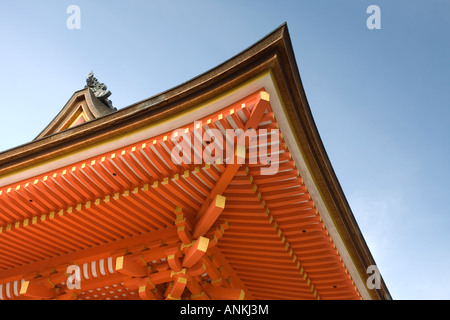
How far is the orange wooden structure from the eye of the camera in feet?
19.9

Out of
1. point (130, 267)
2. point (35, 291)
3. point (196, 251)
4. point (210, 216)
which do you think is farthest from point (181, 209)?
point (35, 291)

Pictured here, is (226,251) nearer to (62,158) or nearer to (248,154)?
(248,154)

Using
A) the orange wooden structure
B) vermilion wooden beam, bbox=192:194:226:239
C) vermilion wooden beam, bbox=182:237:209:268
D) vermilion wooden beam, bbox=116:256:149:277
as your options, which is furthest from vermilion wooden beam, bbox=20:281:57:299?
vermilion wooden beam, bbox=192:194:226:239

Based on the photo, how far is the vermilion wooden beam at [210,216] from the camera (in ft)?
22.0

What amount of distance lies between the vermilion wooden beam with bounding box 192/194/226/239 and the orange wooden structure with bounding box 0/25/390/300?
0.07ft

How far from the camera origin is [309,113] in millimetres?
6227

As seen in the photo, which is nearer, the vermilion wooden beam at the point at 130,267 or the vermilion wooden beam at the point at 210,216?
the vermilion wooden beam at the point at 210,216

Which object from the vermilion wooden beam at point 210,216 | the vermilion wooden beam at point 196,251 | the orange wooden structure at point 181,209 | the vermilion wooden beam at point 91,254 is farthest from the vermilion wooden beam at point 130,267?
the vermilion wooden beam at point 210,216

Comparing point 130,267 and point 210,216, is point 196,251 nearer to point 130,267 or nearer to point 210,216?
point 210,216

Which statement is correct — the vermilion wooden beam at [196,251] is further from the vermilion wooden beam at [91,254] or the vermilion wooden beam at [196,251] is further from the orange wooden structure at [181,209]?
the vermilion wooden beam at [91,254]

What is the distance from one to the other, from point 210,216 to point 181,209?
0.58 metres

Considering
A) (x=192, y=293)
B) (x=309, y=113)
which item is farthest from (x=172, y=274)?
(x=309, y=113)

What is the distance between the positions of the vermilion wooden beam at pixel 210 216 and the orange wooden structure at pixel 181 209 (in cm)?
2

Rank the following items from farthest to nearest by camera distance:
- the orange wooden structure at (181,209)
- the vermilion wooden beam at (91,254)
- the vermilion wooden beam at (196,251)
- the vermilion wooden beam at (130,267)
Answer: the vermilion wooden beam at (91,254) < the vermilion wooden beam at (130,267) < the vermilion wooden beam at (196,251) < the orange wooden structure at (181,209)
